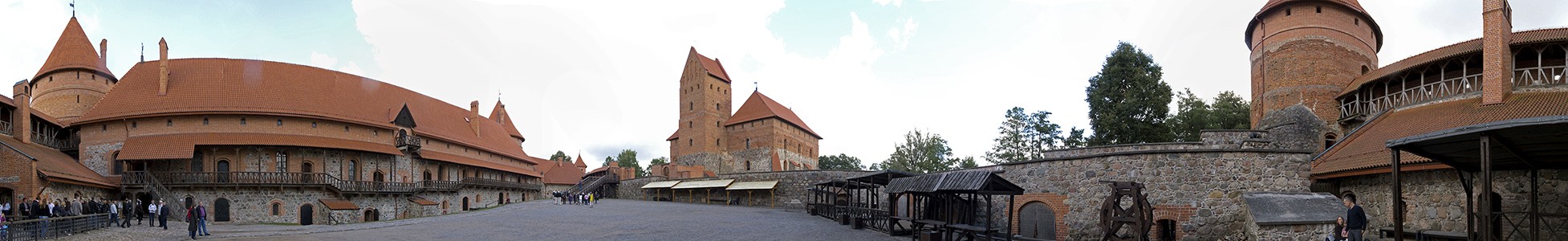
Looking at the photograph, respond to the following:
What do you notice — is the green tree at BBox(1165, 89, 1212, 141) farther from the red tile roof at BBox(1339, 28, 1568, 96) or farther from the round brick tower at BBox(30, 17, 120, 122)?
the round brick tower at BBox(30, 17, 120, 122)

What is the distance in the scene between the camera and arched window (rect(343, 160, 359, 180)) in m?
35.9

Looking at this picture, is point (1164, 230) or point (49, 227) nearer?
point (49, 227)

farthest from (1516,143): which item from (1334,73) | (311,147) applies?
(311,147)

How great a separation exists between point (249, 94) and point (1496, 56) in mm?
40336

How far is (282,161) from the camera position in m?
33.8

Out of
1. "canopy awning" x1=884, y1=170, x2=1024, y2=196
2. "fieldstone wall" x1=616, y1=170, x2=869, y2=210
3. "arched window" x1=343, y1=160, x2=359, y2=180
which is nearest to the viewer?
"canopy awning" x1=884, y1=170, x2=1024, y2=196

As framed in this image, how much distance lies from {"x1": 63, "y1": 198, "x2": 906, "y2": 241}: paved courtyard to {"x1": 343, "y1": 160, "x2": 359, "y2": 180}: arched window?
17.8 ft

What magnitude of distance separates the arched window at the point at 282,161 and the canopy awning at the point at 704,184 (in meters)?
19.1

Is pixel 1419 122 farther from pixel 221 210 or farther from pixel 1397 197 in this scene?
pixel 221 210

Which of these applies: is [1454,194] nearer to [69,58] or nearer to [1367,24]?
[1367,24]

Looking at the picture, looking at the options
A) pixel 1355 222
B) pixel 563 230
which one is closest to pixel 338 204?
pixel 563 230

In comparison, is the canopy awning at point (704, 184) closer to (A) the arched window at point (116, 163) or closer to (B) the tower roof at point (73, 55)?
(A) the arched window at point (116, 163)

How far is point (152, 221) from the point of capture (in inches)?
1073

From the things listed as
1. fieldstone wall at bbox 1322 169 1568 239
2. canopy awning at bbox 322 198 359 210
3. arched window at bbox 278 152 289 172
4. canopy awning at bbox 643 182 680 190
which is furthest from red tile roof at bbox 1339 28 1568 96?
arched window at bbox 278 152 289 172
